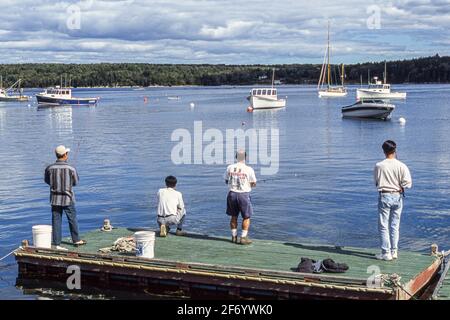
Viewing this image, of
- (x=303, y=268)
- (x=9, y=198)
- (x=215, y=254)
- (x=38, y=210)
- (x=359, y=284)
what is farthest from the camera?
(x=9, y=198)

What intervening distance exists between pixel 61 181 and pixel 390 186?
6.34m

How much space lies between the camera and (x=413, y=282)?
38.1 ft

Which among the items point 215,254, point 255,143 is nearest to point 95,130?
point 255,143

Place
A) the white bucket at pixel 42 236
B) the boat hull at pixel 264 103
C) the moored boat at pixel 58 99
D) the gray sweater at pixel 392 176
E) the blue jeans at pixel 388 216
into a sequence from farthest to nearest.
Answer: the moored boat at pixel 58 99 → the boat hull at pixel 264 103 → the white bucket at pixel 42 236 → the blue jeans at pixel 388 216 → the gray sweater at pixel 392 176

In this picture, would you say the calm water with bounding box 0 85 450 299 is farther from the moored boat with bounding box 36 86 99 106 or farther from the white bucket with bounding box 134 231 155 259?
the moored boat with bounding box 36 86 99 106

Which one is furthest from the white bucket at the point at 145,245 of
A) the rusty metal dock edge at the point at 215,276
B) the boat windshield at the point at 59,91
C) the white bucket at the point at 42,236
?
the boat windshield at the point at 59,91

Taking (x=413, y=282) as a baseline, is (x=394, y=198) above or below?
above

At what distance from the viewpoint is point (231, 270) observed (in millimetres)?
12383

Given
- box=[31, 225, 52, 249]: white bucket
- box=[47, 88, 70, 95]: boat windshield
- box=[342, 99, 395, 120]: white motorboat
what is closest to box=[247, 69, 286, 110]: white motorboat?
box=[342, 99, 395, 120]: white motorboat

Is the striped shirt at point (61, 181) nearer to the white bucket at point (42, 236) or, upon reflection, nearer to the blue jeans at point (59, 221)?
the blue jeans at point (59, 221)

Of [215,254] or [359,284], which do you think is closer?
[359,284]

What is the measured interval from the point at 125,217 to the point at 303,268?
1079 centimetres

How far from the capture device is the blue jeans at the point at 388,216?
1244 cm
